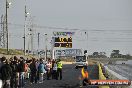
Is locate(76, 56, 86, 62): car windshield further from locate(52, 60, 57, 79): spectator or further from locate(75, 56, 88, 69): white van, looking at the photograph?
locate(52, 60, 57, 79): spectator

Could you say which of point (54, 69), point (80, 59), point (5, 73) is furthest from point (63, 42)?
point (5, 73)

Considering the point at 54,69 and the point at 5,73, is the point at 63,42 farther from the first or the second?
the point at 5,73

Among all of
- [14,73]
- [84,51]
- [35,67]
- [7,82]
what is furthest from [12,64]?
[84,51]

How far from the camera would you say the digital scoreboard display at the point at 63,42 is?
64.4m

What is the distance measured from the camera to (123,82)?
21609 millimetres

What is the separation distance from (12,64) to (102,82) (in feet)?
16.9

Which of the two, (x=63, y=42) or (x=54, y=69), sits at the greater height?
(x=63, y=42)

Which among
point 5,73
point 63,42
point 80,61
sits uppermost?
point 63,42

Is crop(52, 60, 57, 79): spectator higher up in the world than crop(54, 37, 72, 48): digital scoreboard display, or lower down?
lower down

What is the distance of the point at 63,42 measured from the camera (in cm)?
6525

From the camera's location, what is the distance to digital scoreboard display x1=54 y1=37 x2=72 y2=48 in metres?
64.4

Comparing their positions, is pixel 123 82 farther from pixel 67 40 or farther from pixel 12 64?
pixel 67 40

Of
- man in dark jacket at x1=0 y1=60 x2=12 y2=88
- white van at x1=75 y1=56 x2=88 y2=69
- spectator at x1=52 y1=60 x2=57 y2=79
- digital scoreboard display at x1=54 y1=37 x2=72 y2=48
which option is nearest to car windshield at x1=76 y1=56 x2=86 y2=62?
white van at x1=75 y1=56 x2=88 y2=69

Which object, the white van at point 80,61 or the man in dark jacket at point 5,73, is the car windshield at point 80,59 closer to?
the white van at point 80,61
